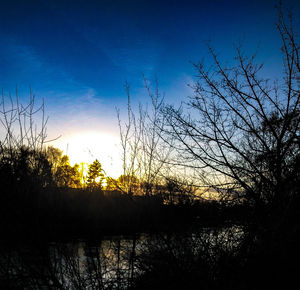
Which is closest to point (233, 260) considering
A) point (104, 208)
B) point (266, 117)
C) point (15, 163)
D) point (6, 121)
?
point (266, 117)

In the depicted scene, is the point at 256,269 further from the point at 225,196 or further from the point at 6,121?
the point at 6,121

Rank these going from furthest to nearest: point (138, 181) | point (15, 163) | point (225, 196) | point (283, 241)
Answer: point (138, 181)
point (225, 196)
point (15, 163)
point (283, 241)

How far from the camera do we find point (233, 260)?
7.57ft

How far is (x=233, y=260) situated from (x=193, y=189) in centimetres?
105

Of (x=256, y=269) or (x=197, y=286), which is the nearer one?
(x=256, y=269)

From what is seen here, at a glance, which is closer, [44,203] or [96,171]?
[96,171]

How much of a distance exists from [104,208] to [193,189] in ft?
36.5

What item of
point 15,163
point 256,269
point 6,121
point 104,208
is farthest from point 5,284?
point 104,208

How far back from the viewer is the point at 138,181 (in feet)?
10.6

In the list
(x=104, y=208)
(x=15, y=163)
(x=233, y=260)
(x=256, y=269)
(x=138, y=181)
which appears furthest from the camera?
(x=104, y=208)

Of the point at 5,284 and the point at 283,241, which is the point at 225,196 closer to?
the point at 283,241

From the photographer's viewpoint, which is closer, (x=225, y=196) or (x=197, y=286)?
(x=197, y=286)

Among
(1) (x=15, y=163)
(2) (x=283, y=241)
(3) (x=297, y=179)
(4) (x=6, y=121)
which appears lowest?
(2) (x=283, y=241)

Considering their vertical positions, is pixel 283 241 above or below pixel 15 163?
below
